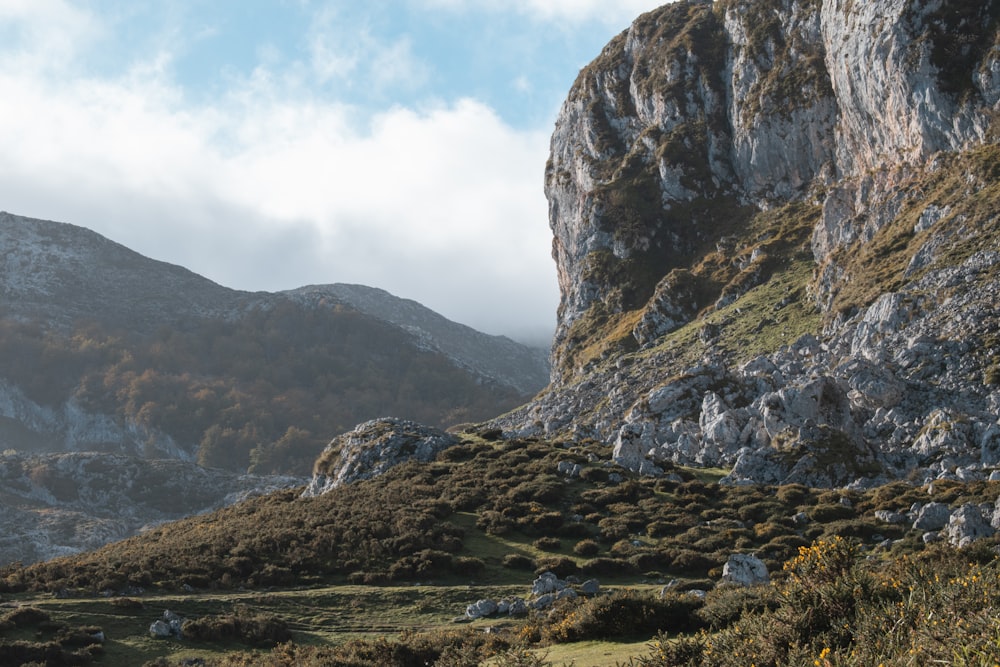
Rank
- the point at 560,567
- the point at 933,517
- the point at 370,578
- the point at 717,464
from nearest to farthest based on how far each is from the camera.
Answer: the point at 933,517, the point at 560,567, the point at 370,578, the point at 717,464

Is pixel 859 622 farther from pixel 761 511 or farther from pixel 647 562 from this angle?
pixel 761 511

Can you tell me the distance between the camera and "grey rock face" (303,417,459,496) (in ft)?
181

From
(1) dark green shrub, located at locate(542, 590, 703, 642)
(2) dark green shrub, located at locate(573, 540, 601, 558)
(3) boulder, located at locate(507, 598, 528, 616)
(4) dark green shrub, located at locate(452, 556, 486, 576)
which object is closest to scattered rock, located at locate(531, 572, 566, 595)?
(3) boulder, located at locate(507, 598, 528, 616)

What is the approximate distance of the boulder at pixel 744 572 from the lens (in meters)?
26.4

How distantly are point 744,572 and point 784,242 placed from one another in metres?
94.8

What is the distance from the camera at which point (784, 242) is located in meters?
113

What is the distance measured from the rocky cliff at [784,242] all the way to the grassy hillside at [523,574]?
8069 millimetres

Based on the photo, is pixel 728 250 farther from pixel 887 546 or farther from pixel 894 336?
pixel 887 546

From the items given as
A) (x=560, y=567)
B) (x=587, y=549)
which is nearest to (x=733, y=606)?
(x=560, y=567)

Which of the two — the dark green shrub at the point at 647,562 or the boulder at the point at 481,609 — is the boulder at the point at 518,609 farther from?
the dark green shrub at the point at 647,562

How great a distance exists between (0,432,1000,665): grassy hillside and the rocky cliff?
8069mm

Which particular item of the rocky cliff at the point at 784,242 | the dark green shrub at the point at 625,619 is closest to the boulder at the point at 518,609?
the dark green shrub at the point at 625,619

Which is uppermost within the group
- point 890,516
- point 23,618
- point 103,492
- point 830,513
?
point 890,516

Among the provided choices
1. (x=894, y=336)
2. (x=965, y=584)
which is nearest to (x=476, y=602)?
(x=965, y=584)
